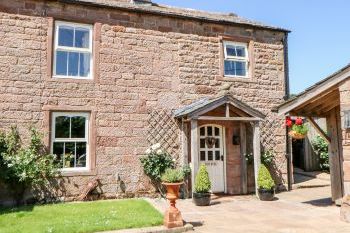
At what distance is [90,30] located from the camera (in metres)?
10.6

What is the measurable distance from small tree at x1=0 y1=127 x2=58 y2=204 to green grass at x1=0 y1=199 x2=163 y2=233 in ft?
2.35

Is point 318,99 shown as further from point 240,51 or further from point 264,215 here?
point 240,51

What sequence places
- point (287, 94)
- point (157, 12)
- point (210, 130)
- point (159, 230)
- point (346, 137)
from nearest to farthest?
point (159, 230) → point (346, 137) → point (157, 12) → point (210, 130) → point (287, 94)

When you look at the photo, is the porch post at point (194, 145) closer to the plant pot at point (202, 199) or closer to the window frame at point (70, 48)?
the plant pot at point (202, 199)

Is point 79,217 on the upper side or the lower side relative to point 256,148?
lower

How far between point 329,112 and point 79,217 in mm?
6795

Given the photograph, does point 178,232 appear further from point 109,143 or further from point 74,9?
point 74,9

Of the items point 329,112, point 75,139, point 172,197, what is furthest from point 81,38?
point 329,112

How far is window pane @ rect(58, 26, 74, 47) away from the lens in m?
10.3

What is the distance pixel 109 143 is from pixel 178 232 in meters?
4.38

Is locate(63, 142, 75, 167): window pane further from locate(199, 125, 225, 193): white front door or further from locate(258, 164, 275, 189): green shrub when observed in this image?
locate(258, 164, 275, 189): green shrub

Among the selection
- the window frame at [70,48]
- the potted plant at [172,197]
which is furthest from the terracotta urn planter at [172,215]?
the window frame at [70,48]

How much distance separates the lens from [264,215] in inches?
318

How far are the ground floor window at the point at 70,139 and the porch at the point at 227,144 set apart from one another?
291 centimetres
